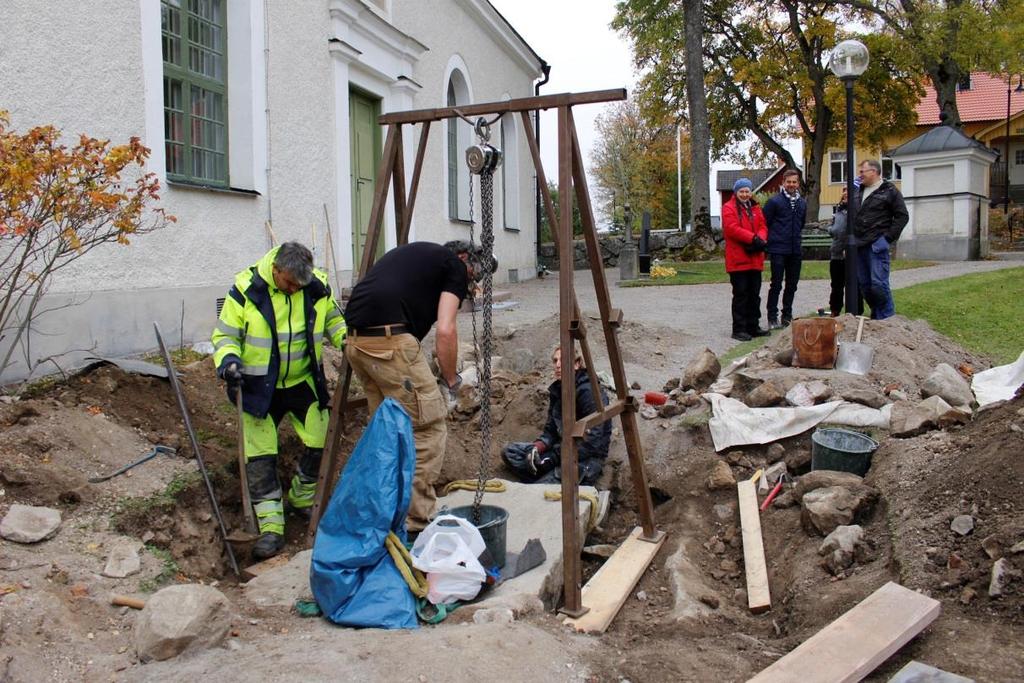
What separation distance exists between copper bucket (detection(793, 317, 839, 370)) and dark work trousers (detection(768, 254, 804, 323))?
253cm

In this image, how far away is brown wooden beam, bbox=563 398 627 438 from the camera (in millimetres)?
4223

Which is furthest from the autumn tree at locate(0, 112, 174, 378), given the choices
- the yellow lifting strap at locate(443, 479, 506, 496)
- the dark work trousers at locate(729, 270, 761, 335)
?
the dark work trousers at locate(729, 270, 761, 335)

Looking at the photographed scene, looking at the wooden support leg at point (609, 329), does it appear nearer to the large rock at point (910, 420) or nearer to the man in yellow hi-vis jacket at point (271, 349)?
the man in yellow hi-vis jacket at point (271, 349)

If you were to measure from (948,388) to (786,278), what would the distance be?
367 centimetres

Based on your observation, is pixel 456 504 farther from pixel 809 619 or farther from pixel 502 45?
pixel 502 45

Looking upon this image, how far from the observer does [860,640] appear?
3.27 m

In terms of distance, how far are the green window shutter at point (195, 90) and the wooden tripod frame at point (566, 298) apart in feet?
11.1

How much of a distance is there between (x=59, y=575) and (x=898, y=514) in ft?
12.9

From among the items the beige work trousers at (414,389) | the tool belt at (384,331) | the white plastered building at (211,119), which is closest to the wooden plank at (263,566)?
the beige work trousers at (414,389)

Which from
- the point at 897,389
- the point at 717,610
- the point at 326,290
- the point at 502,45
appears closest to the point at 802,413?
the point at 897,389

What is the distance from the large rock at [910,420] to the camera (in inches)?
213

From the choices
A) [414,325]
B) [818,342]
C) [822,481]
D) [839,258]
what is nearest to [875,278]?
[839,258]

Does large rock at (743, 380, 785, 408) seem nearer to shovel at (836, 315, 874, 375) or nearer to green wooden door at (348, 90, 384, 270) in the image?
shovel at (836, 315, 874, 375)

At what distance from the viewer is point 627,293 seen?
14852 mm
